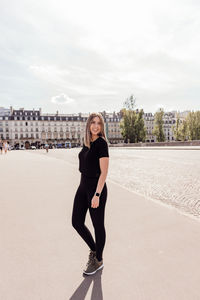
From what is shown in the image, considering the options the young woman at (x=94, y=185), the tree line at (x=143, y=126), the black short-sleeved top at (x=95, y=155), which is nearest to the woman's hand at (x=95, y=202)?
the young woman at (x=94, y=185)

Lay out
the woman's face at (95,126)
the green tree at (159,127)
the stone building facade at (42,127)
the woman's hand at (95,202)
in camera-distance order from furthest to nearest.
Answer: the stone building facade at (42,127), the green tree at (159,127), the woman's face at (95,126), the woman's hand at (95,202)

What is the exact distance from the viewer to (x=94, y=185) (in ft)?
9.56

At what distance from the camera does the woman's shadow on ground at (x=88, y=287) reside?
2445 millimetres

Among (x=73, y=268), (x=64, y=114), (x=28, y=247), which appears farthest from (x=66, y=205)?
(x=64, y=114)

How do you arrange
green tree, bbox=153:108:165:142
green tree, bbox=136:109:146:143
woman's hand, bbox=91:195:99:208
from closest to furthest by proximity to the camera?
woman's hand, bbox=91:195:99:208 < green tree, bbox=136:109:146:143 < green tree, bbox=153:108:165:142

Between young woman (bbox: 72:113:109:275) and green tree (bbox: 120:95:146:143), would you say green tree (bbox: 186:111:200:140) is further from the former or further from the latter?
young woman (bbox: 72:113:109:275)

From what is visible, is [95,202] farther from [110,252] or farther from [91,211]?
[110,252]

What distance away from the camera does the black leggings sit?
294cm

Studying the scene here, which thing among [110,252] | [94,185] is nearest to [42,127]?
[110,252]

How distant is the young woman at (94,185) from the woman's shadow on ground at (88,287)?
7cm

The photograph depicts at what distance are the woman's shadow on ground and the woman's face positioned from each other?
63.4 inches

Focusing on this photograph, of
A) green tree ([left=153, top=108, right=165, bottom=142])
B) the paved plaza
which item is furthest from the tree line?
the paved plaza

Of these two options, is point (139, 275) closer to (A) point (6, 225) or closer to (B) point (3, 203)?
(A) point (6, 225)

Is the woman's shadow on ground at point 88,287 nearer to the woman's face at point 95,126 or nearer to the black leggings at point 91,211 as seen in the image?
the black leggings at point 91,211
